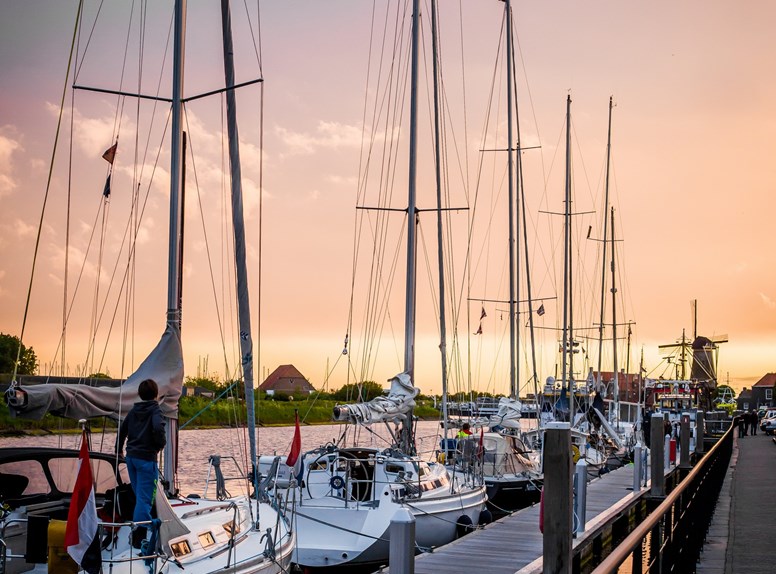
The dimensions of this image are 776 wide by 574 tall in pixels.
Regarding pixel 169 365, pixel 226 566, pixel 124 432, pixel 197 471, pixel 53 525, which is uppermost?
pixel 169 365

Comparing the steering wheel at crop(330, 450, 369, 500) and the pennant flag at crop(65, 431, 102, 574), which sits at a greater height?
the pennant flag at crop(65, 431, 102, 574)

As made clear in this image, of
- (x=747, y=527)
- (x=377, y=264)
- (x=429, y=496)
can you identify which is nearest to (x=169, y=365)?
(x=429, y=496)

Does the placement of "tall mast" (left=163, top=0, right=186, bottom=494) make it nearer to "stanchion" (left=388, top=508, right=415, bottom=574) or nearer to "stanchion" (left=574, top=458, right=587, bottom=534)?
"stanchion" (left=388, top=508, right=415, bottom=574)

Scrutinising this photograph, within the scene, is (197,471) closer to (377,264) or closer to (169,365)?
(377,264)

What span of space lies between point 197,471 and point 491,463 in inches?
735

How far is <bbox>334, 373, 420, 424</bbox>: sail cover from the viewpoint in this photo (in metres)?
19.5

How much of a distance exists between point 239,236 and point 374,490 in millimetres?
6340

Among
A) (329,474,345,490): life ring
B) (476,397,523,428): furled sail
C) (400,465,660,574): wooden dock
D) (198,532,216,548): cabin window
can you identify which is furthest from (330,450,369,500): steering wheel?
(476,397,523,428): furled sail

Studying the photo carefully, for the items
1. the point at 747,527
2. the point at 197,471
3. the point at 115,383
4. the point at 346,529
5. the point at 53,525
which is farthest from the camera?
the point at 197,471

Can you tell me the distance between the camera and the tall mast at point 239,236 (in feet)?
44.6

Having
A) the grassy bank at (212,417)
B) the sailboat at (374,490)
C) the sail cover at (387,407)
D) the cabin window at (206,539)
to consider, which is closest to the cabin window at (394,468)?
the sailboat at (374,490)

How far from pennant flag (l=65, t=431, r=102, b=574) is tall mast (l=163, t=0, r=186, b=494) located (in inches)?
152

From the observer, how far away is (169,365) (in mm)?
11359

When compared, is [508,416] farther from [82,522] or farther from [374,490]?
[82,522]
